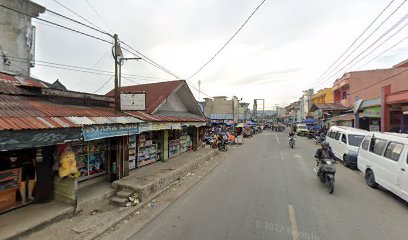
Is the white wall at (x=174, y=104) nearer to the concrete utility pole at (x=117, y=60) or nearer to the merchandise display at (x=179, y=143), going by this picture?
the merchandise display at (x=179, y=143)

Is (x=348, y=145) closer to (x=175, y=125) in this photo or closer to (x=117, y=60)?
(x=175, y=125)

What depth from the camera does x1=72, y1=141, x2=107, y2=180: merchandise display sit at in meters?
7.63

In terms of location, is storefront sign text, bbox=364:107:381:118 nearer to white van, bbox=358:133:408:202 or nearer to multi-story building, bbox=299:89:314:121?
white van, bbox=358:133:408:202

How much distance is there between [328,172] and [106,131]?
312 inches

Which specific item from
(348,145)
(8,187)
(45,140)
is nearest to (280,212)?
(45,140)

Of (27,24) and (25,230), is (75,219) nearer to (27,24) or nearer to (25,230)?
(25,230)

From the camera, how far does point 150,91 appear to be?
14219 mm

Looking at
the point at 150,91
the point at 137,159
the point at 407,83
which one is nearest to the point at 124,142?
the point at 137,159

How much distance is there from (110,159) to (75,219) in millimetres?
3052

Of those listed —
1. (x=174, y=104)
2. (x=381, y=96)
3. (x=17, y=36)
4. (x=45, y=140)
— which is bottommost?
(x=45, y=140)

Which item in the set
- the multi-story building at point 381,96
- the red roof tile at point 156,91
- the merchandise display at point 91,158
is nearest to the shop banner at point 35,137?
the merchandise display at point 91,158

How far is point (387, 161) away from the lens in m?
7.29

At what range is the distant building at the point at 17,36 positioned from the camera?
36.4ft

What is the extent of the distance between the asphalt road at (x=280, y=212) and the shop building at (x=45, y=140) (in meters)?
3.09
